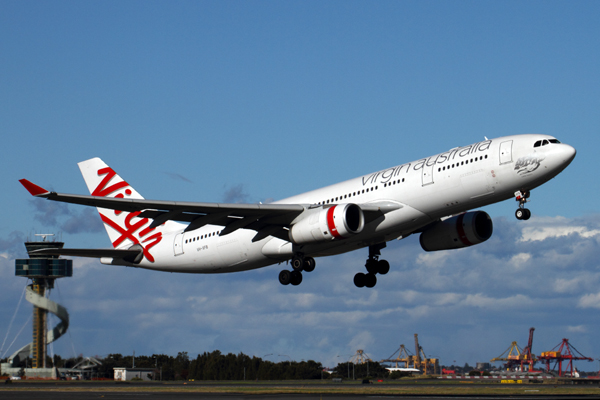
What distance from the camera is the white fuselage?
3034 cm

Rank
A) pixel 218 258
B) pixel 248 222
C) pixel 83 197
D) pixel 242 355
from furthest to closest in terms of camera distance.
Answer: pixel 242 355
pixel 218 258
pixel 248 222
pixel 83 197

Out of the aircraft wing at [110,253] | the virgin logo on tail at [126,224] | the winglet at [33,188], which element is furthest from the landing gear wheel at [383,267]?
the winglet at [33,188]

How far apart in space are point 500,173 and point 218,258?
1807 centimetres

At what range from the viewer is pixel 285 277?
38.2 metres

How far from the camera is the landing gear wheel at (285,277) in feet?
125

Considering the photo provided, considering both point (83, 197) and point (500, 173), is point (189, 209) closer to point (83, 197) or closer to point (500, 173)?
point (83, 197)

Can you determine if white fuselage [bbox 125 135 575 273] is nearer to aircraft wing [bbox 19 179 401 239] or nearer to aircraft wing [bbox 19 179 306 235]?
aircraft wing [bbox 19 179 401 239]

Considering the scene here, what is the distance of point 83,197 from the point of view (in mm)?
29203

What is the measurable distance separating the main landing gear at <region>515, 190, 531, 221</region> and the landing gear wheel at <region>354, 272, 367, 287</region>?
12740 mm

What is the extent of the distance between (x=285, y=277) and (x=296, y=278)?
2.22 ft

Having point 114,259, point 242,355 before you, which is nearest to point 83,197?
point 114,259

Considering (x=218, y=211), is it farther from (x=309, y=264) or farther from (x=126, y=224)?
(x=126, y=224)

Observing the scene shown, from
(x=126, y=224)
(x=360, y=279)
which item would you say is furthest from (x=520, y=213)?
(x=126, y=224)

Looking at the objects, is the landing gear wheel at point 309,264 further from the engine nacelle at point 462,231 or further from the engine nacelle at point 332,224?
the engine nacelle at point 462,231
